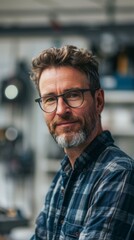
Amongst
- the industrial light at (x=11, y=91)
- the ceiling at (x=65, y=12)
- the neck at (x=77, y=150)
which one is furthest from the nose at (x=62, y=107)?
the industrial light at (x=11, y=91)

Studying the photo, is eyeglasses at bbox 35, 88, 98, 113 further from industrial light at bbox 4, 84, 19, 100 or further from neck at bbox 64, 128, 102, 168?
industrial light at bbox 4, 84, 19, 100

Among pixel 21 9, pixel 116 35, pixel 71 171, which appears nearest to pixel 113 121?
pixel 116 35

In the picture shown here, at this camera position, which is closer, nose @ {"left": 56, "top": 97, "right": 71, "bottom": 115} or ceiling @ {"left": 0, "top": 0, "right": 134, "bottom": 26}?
nose @ {"left": 56, "top": 97, "right": 71, "bottom": 115}

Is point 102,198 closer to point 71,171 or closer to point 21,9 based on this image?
point 71,171

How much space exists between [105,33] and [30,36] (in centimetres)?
84

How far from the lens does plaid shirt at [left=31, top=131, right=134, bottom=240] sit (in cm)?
150

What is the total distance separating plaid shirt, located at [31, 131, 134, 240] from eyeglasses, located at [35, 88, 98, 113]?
0.44 ft

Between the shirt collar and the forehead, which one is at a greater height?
the forehead

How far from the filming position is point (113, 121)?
551 centimetres

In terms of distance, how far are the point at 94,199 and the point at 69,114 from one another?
26 cm

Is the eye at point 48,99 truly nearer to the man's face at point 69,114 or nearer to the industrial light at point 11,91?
the man's face at point 69,114

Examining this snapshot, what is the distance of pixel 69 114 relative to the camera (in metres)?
1.66

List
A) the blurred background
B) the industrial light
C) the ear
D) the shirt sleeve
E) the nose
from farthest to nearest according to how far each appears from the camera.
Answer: the industrial light → the blurred background → the ear → the nose → the shirt sleeve

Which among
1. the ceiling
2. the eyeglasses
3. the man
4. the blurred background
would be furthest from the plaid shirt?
the ceiling
